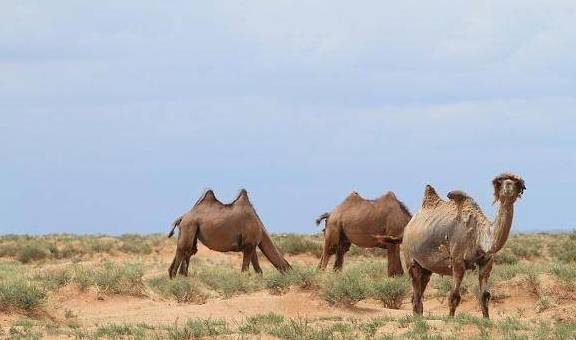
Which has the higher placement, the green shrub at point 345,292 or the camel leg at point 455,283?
the camel leg at point 455,283

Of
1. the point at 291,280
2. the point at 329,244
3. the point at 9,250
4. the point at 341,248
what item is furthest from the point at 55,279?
the point at 9,250

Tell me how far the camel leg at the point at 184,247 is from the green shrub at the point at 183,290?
2088 mm

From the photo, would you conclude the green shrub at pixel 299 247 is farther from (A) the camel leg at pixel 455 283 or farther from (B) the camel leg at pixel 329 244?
(A) the camel leg at pixel 455 283

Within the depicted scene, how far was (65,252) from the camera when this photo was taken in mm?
38969

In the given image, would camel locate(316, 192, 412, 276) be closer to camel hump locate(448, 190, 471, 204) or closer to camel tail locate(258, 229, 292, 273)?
camel tail locate(258, 229, 292, 273)

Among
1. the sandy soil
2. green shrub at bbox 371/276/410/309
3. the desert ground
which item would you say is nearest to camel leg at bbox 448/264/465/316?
the desert ground

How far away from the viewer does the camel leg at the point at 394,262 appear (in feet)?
72.4

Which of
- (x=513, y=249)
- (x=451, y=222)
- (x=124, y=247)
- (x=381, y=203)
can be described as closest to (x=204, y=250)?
(x=124, y=247)

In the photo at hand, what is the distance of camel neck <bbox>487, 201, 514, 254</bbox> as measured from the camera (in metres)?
13.8

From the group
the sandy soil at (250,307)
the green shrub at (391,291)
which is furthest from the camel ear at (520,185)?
the green shrub at (391,291)

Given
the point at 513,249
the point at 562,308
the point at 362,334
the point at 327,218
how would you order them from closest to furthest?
1. the point at 362,334
2. the point at 562,308
3. the point at 327,218
4. the point at 513,249

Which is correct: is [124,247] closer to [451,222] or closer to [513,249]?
[513,249]

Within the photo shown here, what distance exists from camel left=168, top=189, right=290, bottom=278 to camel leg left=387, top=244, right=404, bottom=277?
315cm

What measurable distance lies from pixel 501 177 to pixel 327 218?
12047 mm
